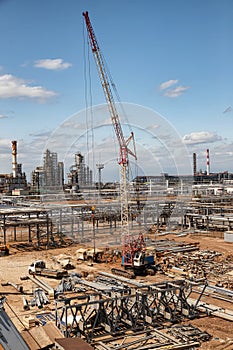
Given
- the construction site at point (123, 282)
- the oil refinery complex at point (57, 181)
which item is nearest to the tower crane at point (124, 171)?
the construction site at point (123, 282)

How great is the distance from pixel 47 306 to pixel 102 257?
918 cm

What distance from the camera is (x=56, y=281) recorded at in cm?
1736

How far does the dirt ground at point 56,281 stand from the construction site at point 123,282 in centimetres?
3

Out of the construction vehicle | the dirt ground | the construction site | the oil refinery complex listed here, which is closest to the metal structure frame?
the construction site

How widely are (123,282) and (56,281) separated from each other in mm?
3125

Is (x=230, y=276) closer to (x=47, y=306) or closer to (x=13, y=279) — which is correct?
(x=47, y=306)

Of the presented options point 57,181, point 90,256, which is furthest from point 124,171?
point 57,181

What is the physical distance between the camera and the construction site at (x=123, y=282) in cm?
1047

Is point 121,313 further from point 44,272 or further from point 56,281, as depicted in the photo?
point 44,272

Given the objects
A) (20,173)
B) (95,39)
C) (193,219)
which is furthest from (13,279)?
(20,173)

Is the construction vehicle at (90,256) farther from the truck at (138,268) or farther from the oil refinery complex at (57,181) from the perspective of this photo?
the oil refinery complex at (57,181)

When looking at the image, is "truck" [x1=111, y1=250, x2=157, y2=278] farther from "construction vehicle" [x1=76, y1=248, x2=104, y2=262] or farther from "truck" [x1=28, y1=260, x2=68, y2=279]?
"construction vehicle" [x1=76, y1=248, x2=104, y2=262]

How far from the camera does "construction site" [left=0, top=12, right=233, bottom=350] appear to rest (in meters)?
10.5

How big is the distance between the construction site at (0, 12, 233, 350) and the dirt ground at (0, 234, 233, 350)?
1.3 inches
